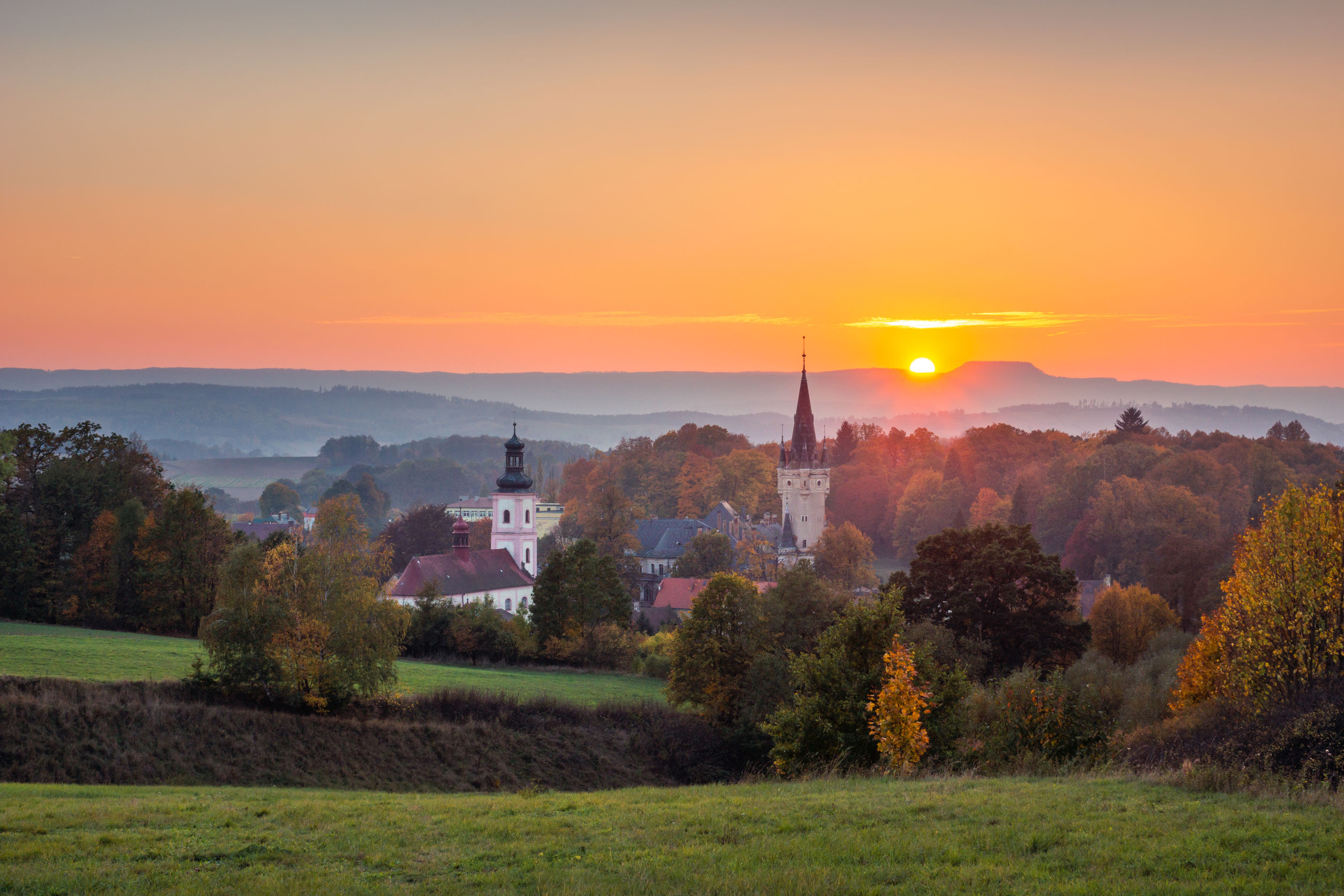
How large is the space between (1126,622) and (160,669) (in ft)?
130

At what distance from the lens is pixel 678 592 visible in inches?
3164

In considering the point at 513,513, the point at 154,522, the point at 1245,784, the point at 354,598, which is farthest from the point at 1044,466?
the point at 1245,784

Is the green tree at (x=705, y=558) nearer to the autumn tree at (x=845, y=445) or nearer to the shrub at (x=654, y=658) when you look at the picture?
the shrub at (x=654, y=658)

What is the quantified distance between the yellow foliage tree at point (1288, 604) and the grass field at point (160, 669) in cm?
2057

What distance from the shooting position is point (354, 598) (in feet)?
89.1

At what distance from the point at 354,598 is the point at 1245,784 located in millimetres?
20757

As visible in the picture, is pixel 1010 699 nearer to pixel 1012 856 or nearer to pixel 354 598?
pixel 1012 856

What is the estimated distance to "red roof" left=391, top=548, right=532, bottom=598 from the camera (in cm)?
6625

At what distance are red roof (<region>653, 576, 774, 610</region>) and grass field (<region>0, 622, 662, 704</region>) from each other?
28974mm

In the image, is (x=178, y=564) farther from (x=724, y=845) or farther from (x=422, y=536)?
(x=422, y=536)

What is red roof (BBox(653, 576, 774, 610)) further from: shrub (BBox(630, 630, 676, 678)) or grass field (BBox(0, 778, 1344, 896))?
grass field (BBox(0, 778, 1344, 896))

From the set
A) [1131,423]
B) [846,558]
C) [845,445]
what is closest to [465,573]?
[846,558]

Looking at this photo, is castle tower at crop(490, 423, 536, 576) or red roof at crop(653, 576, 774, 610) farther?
castle tower at crop(490, 423, 536, 576)

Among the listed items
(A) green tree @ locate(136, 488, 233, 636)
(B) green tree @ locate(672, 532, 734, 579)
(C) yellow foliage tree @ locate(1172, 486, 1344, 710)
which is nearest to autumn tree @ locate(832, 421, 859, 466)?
(B) green tree @ locate(672, 532, 734, 579)
